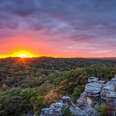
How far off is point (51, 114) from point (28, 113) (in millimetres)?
5769

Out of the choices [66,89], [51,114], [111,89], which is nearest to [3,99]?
[66,89]

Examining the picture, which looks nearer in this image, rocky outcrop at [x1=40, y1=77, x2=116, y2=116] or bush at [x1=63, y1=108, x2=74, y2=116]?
bush at [x1=63, y1=108, x2=74, y2=116]

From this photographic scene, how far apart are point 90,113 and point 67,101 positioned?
4.05 feet

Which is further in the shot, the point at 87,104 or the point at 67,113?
the point at 87,104

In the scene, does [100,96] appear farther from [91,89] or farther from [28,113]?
[28,113]

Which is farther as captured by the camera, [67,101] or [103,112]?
[67,101]

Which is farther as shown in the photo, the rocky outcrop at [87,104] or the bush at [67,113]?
the rocky outcrop at [87,104]

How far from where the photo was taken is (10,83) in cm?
2012

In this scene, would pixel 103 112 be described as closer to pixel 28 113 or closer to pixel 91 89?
pixel 91 89

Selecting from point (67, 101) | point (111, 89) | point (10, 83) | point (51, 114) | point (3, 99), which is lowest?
point (10, 83)

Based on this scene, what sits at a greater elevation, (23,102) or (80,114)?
(80,114)

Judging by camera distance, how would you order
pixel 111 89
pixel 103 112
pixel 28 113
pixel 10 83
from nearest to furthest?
pixel 103 112 < pixel 111 89 < pixel 28 113 < pixel 10 83

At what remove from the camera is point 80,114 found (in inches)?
184

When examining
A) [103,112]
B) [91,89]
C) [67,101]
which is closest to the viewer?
[103,112]
